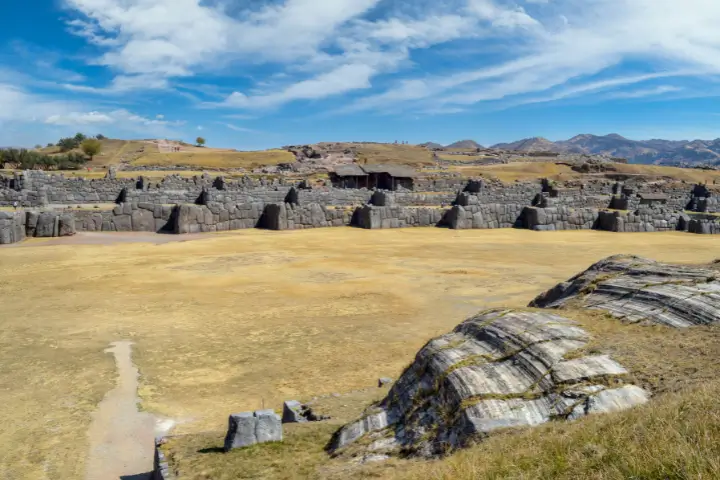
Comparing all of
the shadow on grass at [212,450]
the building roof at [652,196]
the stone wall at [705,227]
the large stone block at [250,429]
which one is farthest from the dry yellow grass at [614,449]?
the building roof at [652,196]

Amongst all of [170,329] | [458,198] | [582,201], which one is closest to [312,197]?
[458,198]

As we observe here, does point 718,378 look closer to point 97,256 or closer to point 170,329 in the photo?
point 170,329

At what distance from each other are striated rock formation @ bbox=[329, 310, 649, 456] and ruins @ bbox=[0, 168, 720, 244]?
64.1 feet

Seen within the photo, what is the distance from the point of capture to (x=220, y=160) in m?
73.5

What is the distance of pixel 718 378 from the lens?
419cm

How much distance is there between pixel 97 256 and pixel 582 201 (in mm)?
30553

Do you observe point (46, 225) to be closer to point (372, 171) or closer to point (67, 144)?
point (372, 171)

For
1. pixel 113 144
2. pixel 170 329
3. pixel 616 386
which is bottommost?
pixel 170 329

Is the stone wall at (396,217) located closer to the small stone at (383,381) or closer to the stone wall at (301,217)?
the stone wall at (301,217)

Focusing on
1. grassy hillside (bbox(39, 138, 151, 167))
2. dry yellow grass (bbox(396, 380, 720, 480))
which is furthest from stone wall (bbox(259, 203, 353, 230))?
grassy hillside (bbox(39, 138, 151, 167))

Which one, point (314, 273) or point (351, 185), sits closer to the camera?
point (314, 273)

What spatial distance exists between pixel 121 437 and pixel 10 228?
56.5 ft

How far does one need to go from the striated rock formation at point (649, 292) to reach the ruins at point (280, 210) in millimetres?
19535

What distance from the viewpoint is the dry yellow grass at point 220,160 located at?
69.0 metres
